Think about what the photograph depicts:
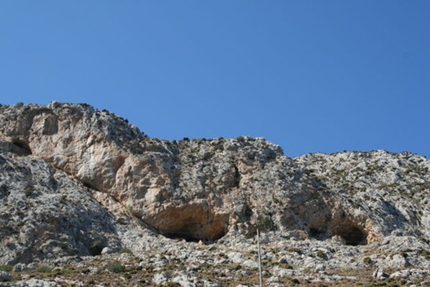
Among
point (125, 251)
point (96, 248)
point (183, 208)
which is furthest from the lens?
point (183, 208)

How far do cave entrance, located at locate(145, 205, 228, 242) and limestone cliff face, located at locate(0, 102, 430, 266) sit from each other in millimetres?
112

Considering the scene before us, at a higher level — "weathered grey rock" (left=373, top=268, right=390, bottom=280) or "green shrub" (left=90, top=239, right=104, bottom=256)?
"green shrub" (left=90, top=239, right=104, bottom=256)

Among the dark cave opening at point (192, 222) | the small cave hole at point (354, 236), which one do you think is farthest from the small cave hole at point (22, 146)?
the small cave hole at point (354, 236)

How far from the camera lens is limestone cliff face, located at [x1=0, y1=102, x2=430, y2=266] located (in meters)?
70.9

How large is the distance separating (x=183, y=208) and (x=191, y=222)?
7.61 feet

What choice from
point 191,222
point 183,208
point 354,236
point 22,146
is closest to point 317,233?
point 354,236

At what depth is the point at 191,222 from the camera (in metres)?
72.3

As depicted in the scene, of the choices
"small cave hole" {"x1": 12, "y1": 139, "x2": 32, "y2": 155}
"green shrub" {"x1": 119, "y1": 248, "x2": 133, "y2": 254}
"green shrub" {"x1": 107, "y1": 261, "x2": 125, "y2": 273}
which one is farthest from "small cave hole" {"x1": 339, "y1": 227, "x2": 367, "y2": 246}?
"small cave hole" {"x1": 12, "y1": 139, "x2": 32, "y2": 155}

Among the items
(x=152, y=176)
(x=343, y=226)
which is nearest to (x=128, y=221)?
(x=152, y=176)

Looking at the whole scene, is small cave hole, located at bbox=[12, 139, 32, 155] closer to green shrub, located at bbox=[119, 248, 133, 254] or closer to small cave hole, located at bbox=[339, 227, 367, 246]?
green shrub, located at bbox=[119, 248, 133, 254]

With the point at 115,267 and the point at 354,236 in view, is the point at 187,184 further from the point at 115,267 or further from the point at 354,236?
the point at 115,267

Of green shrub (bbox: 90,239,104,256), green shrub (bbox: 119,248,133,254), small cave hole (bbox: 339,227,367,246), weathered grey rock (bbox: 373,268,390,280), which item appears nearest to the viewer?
weathered grey rock (bbox: 373,268,390,280)

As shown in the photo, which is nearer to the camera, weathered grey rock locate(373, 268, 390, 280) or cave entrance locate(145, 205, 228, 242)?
weathered grey rock locate(373, 268, 390, 280)

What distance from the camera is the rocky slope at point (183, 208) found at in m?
55.3
